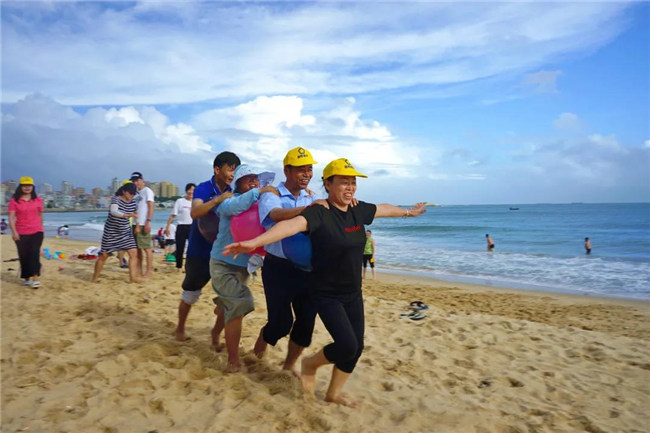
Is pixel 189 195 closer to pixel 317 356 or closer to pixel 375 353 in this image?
pixel 375 353

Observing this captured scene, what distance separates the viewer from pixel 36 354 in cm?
436

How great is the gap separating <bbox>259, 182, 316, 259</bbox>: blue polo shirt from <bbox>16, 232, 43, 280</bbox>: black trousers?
6.38m

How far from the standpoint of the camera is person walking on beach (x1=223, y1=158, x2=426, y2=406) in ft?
10.5

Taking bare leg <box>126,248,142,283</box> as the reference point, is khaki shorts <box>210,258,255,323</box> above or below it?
above

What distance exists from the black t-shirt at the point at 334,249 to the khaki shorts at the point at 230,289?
92cm

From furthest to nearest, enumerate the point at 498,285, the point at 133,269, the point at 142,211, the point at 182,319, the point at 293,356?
the point at 498,285
the point at 142,211
the point at 133,269
the point at 182,319
the point at 293,356

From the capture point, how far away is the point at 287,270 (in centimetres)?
366

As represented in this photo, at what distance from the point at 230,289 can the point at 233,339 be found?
461 millimetres

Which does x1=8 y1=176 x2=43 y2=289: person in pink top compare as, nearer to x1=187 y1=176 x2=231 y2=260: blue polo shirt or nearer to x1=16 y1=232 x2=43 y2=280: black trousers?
x1=16 y1=232 x2=43 y2=280: black trousers

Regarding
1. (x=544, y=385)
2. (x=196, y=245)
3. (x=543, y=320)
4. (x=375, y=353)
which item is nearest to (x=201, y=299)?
(x=196, y=245)

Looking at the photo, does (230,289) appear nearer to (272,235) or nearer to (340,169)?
(272,235)

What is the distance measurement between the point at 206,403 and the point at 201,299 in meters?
3.94

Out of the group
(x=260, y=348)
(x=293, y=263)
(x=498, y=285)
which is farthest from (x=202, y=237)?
(x=498, y=285)

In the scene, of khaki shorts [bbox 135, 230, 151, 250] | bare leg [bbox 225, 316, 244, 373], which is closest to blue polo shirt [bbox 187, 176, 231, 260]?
bare leg [bbox 225, 316, 244, 373]
